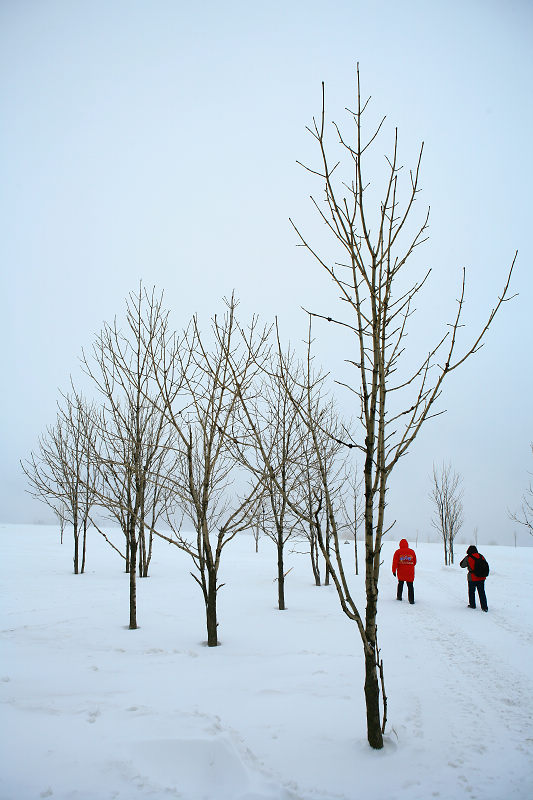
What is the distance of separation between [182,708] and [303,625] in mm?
4518

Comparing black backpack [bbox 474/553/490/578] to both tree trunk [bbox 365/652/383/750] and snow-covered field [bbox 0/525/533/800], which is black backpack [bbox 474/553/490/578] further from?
tree trunk [bbox 365/652/383/750]

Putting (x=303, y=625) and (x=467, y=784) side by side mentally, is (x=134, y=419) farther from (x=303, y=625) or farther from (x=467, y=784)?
(x=467, y=784)

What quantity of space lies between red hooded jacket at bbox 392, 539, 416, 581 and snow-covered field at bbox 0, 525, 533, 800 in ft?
4.91

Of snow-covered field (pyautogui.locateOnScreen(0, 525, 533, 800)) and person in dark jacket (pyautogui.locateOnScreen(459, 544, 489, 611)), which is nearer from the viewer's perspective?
snow-covered field (pyautogui.locateOnScreen(0, 525, 533, 800))

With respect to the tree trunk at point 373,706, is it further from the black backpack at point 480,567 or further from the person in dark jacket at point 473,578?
the black backpack at point 480,567

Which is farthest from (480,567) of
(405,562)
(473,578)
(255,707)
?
(255,707)

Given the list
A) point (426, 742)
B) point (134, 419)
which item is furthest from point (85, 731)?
point (134, 419)

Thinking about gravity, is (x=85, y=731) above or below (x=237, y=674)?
above

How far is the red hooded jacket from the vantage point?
10.3m

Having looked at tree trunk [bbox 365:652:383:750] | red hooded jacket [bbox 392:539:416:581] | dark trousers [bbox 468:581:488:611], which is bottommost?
dark trousers [bbox 468:581:488:611]

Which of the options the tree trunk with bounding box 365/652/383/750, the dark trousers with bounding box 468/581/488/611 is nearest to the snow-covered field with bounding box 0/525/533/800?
the tree trunk with bounding box 365/652/383/750

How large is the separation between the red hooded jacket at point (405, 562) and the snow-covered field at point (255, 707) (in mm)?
1497

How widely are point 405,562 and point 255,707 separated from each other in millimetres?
7238

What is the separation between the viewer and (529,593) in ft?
42.6
